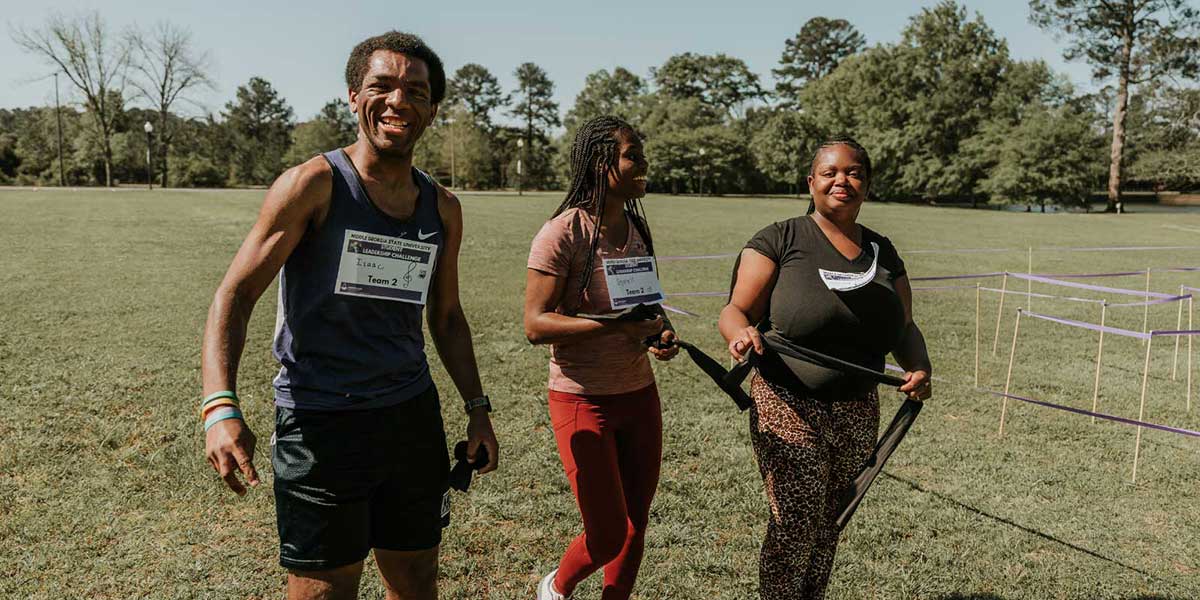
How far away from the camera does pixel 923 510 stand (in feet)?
14.2

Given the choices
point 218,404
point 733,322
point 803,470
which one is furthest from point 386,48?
point 803,470

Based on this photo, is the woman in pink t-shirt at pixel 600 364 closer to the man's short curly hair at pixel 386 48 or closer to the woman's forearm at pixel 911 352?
the man's short curly hair at pixel 386 48

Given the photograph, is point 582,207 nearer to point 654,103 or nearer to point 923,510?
point 923,510

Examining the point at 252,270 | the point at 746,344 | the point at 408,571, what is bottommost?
the point at 408,571

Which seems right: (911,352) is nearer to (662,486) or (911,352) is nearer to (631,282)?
(631,282)

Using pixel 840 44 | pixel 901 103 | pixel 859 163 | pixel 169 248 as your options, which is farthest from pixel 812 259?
pixel 840 44

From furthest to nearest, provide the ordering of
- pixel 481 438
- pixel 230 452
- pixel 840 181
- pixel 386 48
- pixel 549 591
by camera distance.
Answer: pixel 549 591
pixel 840 181
pixel 481 438
pixel 386 48
pixel 230 452

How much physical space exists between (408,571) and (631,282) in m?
1.23

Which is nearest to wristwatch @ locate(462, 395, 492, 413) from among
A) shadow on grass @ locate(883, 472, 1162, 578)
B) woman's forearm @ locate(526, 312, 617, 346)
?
woman's forearm @ locate(526, 312, 617, 346)

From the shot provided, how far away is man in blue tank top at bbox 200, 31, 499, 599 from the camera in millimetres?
1850

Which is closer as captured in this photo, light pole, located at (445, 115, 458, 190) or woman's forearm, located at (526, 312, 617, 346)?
woman's forearm, located at (526, 312, 617, 346)

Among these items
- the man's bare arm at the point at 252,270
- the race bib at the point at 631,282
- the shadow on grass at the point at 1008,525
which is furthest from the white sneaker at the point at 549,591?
the shadow on grass at the point at 1008,525

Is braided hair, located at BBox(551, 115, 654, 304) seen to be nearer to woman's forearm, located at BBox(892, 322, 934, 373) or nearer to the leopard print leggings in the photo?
the leopard print leggings

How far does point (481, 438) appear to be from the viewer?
2412mm
